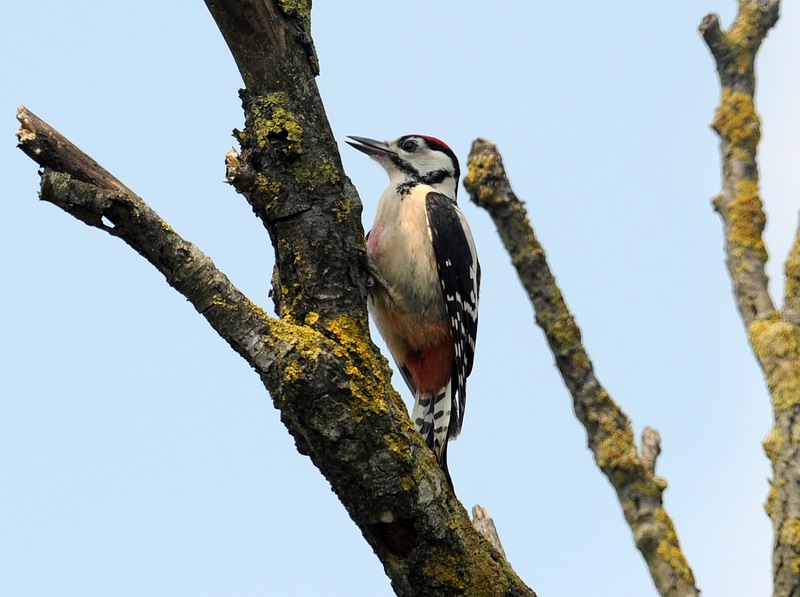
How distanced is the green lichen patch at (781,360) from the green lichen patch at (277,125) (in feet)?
8.73

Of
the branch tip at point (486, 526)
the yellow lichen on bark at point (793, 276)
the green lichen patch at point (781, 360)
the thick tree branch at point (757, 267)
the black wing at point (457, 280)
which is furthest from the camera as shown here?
the black wing at point (457, 280)

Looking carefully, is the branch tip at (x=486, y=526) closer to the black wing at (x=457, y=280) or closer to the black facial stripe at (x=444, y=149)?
the black wing at (x=457, y=280)

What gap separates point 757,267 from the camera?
18.5ft

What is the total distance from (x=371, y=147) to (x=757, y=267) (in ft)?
7.52

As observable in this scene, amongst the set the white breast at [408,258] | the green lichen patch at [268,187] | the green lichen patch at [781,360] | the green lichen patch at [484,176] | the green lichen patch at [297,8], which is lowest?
the green lichen patch at [781,360]

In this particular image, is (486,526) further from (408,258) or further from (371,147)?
(371,147)

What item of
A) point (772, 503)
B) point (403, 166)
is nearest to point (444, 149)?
point (403, 166)

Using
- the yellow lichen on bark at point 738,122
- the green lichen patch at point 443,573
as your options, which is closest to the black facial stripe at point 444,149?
the yellow lichen on bark at point 738,122

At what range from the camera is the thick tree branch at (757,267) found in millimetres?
4730

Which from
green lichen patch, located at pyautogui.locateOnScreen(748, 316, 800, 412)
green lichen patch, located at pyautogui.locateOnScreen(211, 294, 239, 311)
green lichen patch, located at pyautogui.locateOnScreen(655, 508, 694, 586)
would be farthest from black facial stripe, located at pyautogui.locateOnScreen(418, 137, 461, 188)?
green lichen patch, located at pyautogui.locateOnScreen(211, 294, 239, 311)

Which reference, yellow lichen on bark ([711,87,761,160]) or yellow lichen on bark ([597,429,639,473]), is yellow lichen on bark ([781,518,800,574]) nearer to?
yellow lichen on bark ([597,429,639,473])

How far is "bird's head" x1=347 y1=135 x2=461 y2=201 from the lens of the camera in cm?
645

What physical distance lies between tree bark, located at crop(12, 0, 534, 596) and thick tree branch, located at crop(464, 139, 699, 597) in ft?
5.10

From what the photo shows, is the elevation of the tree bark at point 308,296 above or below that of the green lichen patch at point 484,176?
below
